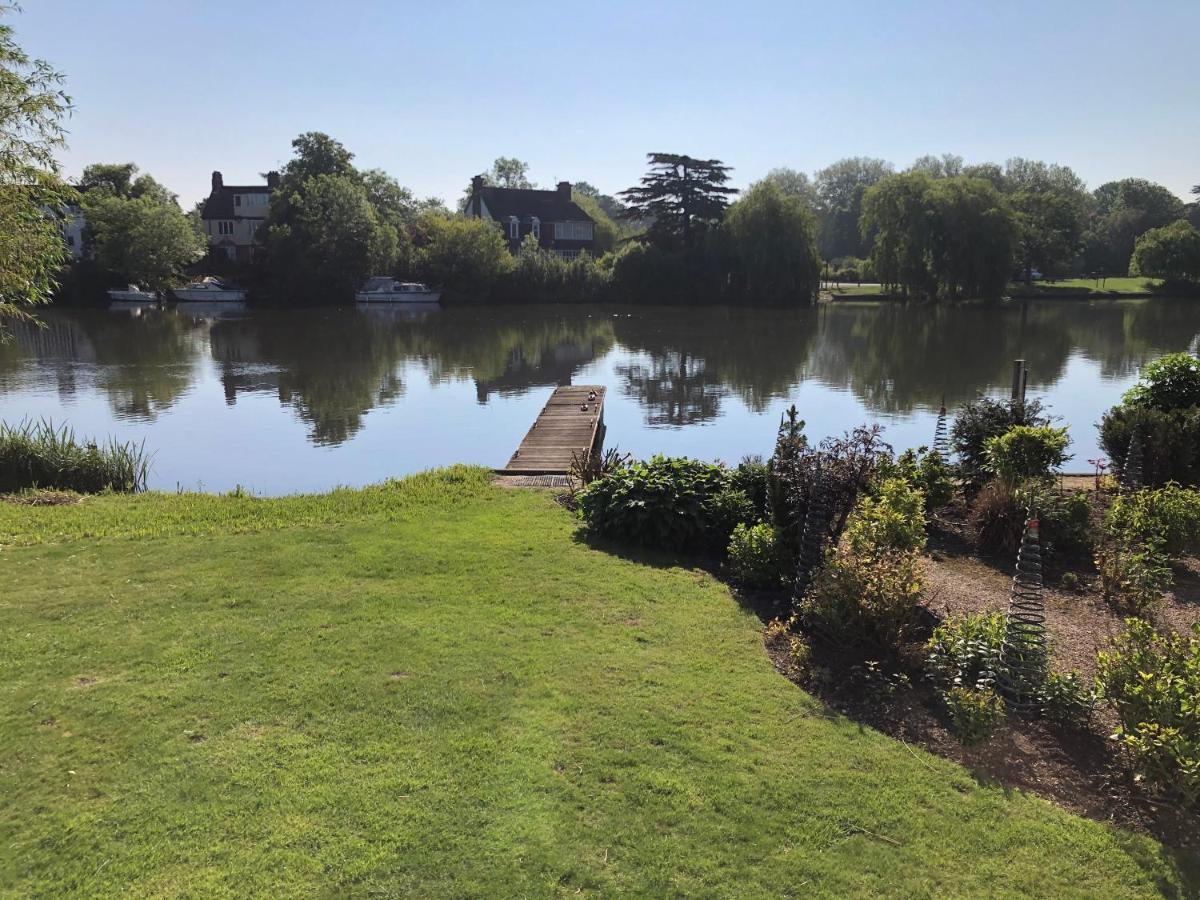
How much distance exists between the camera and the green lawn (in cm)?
340

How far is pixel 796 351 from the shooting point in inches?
1162

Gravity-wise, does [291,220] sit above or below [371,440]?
above

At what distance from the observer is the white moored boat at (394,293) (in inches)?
2048

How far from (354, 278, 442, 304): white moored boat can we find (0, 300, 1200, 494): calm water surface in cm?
894

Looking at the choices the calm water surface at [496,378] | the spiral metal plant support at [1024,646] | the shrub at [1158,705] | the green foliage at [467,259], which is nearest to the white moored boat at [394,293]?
the green foliage at [467,259]

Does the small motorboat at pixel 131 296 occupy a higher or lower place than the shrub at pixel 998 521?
higher

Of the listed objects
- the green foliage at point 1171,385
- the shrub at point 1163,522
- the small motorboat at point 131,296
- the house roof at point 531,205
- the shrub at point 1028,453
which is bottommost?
the shrub at point 1163,522

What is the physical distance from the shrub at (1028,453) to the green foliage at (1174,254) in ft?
215

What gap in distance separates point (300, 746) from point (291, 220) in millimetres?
55791

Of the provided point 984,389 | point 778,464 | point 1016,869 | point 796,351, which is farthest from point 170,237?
point 1016,869

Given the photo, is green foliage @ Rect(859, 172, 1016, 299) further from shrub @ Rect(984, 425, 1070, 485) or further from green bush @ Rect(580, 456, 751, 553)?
green bush @ Rect(580, 456, 751, 553)

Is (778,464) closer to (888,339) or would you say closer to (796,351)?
(796,351)

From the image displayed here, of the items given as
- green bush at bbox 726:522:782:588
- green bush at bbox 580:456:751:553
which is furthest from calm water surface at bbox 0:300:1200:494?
green bush at bbox 726:522:782:588

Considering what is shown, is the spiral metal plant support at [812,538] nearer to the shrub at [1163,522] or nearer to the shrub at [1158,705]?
the shrub at [1158,705]
